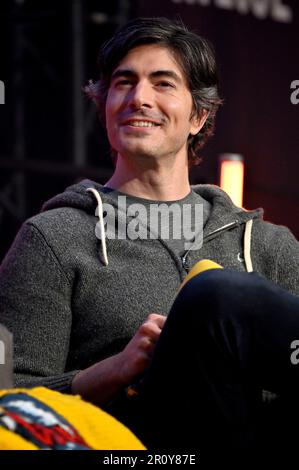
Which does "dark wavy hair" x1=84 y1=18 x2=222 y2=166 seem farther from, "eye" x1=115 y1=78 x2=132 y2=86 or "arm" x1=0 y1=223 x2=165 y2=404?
"arm" x1=0 y1=223 x2=165 y2=404

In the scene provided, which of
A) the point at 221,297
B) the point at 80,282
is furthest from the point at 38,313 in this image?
the point at 221,297

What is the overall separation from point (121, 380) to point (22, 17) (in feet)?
18.9

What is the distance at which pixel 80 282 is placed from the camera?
2.55 meters

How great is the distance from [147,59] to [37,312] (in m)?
0.71

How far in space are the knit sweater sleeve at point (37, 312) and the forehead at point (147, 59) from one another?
1.74 ft

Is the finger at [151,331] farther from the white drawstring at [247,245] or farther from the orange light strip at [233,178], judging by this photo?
the orange light strip at [233,178]

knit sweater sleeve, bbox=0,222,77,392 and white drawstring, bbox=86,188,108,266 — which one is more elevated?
white drawstring, bbox=86,188,108,266

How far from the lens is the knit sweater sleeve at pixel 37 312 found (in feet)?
8.17

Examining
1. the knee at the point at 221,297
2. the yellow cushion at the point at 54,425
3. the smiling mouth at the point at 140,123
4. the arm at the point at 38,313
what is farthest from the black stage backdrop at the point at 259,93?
the yellow cushion at the point at 54,425

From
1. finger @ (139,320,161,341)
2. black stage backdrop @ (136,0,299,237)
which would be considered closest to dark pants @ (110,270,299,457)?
finger @ (139,320,161,341)

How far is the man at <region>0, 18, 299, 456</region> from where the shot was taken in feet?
8.21

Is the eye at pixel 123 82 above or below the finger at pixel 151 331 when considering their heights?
above

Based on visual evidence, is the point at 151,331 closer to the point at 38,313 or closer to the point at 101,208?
the point at 38,313
